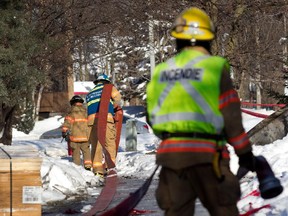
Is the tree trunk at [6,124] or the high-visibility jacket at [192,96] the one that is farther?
the tree trunk at [6,124]

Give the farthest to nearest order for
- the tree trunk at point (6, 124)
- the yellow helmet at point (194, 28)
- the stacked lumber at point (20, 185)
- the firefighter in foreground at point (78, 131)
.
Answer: the tree trunk at point (6, 124)
the firefighter in foreground at point (78, 131)
the stacked lumber at point (20, 185)
the yellow helmet at point (194, 28)

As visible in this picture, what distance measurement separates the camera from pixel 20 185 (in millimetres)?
7629

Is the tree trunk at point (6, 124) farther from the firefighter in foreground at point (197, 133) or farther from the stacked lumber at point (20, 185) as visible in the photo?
the firefighter in foreground at point (197, 133)

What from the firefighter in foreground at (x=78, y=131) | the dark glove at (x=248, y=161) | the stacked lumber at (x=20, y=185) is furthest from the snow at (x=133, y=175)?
the dark glove at (x=248, y=161)

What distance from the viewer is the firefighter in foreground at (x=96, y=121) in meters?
14.1

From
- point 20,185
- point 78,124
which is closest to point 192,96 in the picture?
point 20,185

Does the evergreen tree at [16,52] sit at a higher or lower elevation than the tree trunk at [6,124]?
higher

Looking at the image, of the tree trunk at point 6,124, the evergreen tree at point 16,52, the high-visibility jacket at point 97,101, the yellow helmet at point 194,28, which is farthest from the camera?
the tree trunk at point 6,124

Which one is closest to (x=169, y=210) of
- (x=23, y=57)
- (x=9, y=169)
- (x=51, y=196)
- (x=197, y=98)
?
(x=197, y=98)

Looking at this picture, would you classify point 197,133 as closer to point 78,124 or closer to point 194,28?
point 194,28

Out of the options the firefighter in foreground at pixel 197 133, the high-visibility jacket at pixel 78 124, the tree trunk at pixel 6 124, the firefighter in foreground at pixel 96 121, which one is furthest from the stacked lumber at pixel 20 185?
the tree trunk at pixel 6 124

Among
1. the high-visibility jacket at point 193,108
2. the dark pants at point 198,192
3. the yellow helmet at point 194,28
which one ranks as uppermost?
the yellow helmet at point 194,28

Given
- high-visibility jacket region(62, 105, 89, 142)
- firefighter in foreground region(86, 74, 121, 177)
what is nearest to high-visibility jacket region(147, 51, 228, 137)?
firefighter in foreground region(86, 74, 121, 177)

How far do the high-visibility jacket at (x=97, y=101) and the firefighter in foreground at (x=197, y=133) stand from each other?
8.92 meters
